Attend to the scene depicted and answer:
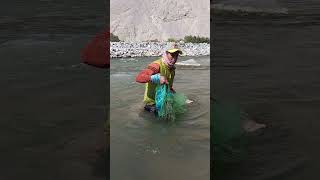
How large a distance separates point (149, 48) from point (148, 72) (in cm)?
32

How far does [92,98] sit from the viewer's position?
734 cm

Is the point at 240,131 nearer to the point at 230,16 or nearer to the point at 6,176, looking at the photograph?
the point at 6,176

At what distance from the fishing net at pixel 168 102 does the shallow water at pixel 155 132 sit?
7 cm

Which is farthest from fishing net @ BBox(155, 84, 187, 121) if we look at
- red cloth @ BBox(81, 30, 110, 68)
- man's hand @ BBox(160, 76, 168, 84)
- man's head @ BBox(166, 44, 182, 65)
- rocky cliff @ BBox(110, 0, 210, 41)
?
red cloth @ BBox(81, 30, 110, 68)

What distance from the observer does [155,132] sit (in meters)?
5.09

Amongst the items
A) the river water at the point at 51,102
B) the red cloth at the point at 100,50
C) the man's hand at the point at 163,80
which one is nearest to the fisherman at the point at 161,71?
the man's hand at the point at 163,80

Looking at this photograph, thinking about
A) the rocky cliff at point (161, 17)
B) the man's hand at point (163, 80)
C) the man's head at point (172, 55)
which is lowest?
the man's hand at point (163, 80)

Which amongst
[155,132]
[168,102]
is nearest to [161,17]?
[168,102]

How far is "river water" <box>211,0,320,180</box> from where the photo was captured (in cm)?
534

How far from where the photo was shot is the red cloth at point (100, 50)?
16.5 ft

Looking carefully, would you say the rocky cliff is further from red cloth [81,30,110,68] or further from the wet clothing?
the wet clothing

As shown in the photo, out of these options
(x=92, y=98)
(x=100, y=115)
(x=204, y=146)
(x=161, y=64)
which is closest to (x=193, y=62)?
(x=161, y=64)

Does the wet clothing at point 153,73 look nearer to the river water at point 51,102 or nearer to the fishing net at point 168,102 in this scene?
the fishing net at point 168,102

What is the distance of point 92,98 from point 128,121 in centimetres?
237
